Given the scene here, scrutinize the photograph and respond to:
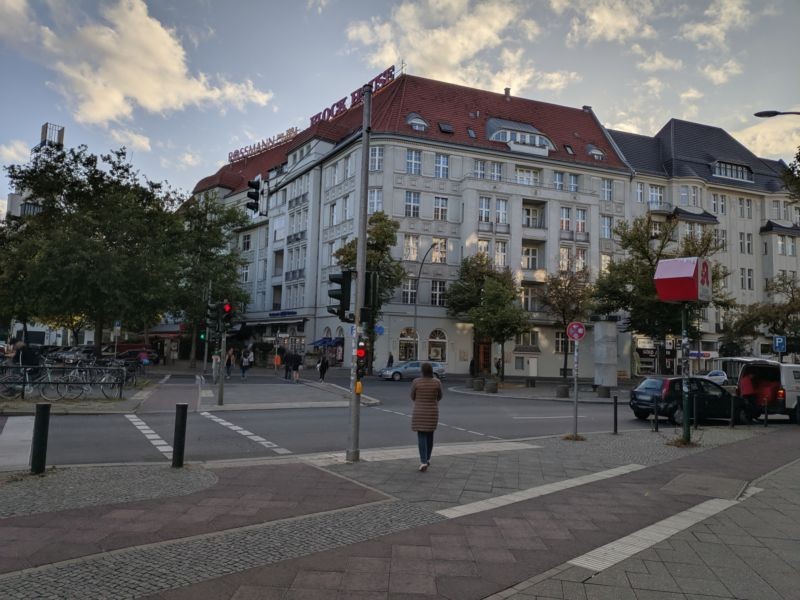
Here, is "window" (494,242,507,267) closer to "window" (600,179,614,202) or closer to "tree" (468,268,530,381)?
"tree" (468,268,530,381)

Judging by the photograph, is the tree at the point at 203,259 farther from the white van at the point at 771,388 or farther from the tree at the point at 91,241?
the white van at the point at 771,388

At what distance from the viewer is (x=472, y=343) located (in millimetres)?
49812

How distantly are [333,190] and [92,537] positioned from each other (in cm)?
4870

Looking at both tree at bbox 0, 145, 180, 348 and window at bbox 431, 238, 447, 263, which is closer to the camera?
tree at bbox 0, 145, 180, 348

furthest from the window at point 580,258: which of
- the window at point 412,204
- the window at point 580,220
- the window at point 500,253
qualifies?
the window at point 412,204

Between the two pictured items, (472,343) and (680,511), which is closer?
(680,511)

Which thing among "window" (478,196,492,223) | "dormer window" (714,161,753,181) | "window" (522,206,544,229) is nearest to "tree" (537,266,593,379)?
"window" (478,196,492,223)

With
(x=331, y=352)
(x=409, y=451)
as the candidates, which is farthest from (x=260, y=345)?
(x=409, y=451)

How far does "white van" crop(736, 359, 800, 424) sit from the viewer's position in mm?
19531

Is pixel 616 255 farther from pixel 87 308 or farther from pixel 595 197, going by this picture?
pixel 87 308

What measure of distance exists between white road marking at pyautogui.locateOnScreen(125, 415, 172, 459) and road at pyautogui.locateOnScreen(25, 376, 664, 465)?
0.06 feet

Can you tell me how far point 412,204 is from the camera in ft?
160

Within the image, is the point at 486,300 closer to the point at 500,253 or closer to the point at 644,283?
the point at 644,283

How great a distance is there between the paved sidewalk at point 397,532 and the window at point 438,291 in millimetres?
39012
